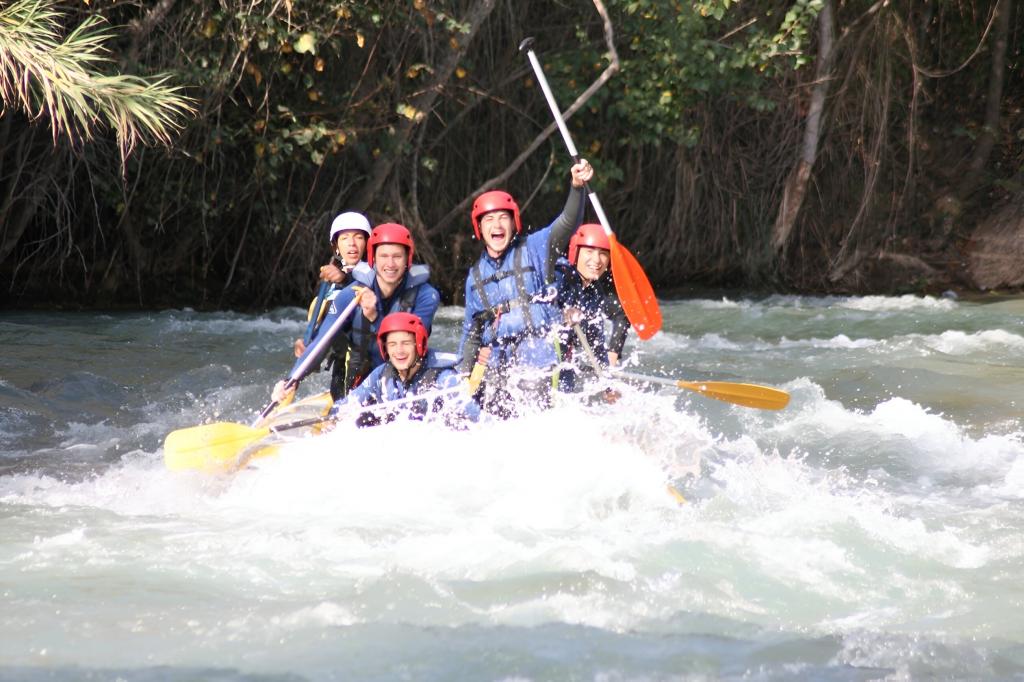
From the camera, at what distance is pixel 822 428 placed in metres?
6.87

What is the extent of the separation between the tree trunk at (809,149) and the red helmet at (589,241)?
7205 mm

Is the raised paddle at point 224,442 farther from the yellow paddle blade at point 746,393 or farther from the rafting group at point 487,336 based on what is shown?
the yellow paddle blade at point 746,393

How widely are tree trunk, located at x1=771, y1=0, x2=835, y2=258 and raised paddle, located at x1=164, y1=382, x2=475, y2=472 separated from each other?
321 inches

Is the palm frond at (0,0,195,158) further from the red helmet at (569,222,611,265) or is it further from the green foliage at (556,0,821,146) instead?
the green foliage at (556,0,821,146)

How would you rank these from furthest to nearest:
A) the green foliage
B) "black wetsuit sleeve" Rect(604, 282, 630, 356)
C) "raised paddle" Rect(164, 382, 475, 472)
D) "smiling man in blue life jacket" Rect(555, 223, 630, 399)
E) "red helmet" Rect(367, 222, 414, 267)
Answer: the green foliage → "black wetsuit sleeve" Rect(604, 282, 630, 356) → "red helmet" Rect(367, 222, 414, 267) → "smiling man in blue life jacket" Rect(555, 223, 630, 399) → "raised paddle" Rect(164, 382, 475, 472)

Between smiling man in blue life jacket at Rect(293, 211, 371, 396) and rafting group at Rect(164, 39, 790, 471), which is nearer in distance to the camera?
rafting group at Rect(164, 39, 790, 471)

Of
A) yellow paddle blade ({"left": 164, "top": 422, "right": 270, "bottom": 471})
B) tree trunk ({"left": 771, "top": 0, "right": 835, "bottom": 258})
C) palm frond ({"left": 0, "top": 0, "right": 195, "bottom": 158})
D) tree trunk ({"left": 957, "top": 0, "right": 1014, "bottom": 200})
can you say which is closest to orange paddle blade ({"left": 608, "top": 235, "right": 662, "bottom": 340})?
yellow paddle blade ({"left": 164, "top": 422, "right": 270, "bottom": 471})

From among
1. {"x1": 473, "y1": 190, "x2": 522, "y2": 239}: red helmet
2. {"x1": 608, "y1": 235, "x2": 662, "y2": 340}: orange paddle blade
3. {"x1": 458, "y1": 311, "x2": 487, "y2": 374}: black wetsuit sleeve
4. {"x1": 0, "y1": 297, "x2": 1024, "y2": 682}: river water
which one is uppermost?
{"x1": 473, "y1": 190, "x2": 522, "y2": 239}: red helmet

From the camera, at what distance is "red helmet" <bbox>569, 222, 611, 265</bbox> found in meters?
5.85

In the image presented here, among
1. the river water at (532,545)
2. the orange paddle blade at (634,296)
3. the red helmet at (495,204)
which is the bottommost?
the river water at (532,545)

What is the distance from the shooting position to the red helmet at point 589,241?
5.85 meters

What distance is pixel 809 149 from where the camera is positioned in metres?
13.0

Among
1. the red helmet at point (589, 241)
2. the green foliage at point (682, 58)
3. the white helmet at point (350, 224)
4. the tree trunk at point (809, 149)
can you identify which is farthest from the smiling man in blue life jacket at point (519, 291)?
the tree trunk at point (809, 149)

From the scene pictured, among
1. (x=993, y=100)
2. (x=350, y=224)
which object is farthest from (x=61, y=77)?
(x=993, y=100)
